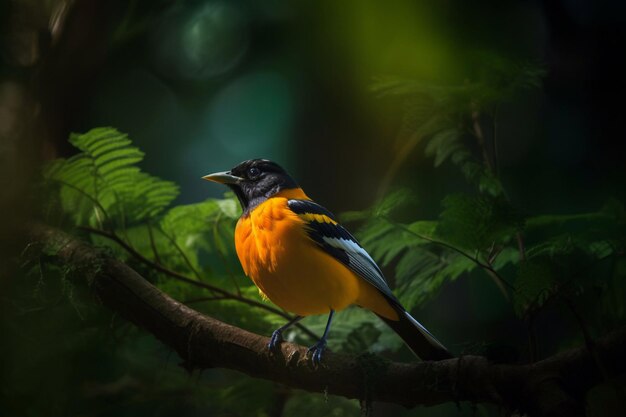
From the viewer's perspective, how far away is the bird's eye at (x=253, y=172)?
7.34 feet

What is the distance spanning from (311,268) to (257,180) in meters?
0.37

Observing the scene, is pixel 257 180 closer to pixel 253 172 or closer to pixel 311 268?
pixel 253 172

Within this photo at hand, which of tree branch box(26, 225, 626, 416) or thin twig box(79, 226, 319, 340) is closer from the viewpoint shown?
tree branch box(26, 225, 626, 416)

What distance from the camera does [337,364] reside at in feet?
6.21

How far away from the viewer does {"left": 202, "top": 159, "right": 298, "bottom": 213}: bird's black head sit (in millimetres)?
2227

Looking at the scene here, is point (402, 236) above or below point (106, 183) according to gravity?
below

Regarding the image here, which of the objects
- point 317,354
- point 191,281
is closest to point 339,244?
point 317,354

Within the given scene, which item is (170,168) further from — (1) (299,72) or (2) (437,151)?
(2) (437,151)

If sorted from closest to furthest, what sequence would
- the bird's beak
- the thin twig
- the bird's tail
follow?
1. the bird's tail
2. the bird's beak
3. the thin twig

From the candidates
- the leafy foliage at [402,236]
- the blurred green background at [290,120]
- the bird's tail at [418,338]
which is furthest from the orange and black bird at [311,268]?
the blurred green background at [290,120]

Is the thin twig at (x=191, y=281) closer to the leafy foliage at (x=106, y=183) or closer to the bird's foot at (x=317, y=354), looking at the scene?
the leafy foliage at (x=106, y=183)

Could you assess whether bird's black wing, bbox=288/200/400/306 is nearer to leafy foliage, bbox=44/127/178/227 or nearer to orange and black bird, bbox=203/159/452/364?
orange and black bird, bbox=203/159/452/364

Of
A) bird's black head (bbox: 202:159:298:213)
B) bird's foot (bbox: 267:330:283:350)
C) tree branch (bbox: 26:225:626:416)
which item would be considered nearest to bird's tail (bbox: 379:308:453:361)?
tree branch (bbox: 26:225:626:416)

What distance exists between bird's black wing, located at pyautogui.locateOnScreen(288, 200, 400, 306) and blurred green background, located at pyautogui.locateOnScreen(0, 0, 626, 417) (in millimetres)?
376
